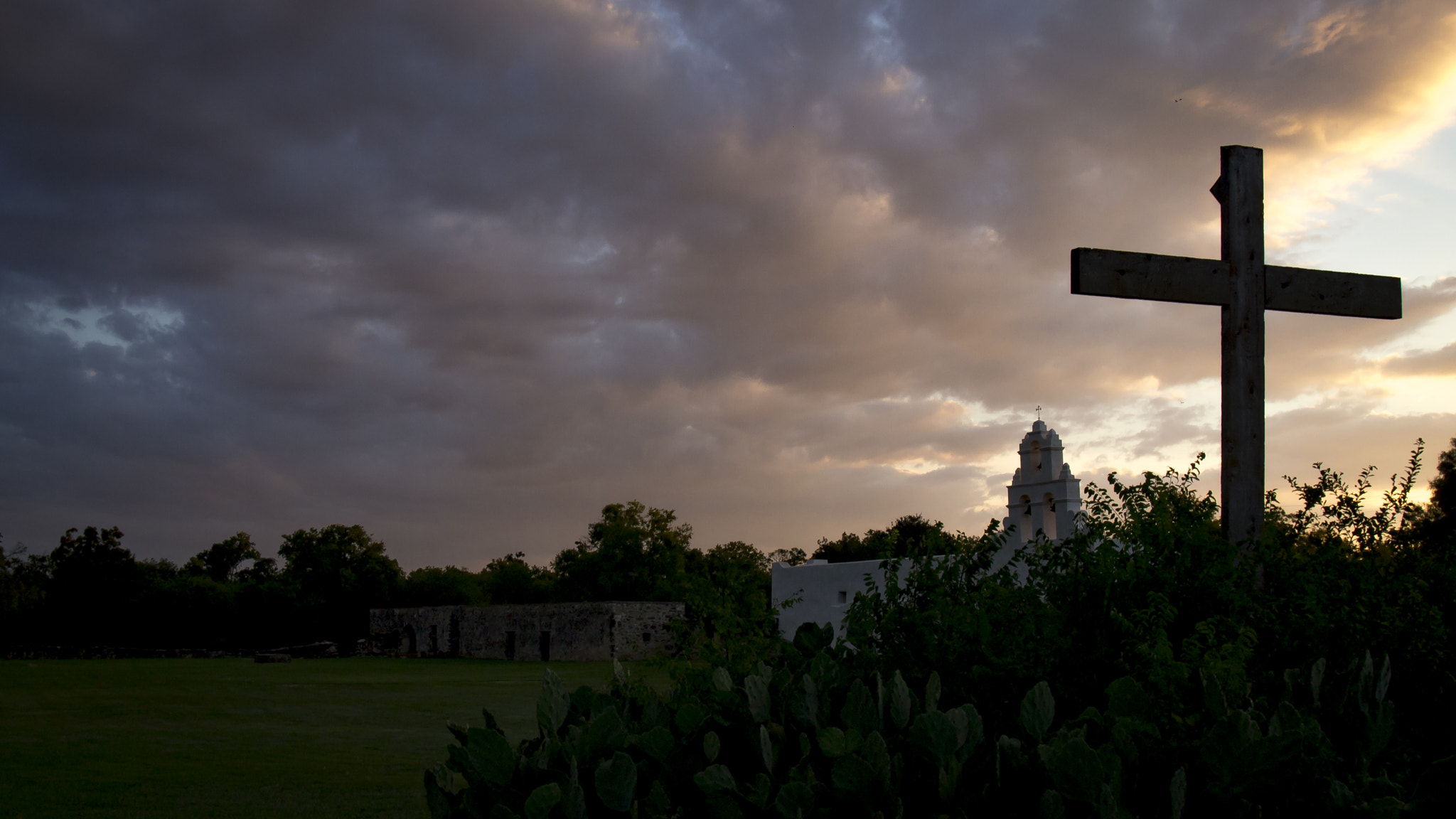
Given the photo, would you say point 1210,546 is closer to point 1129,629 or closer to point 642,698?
point 1129,629

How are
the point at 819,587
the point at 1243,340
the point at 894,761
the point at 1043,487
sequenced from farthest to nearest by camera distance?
the point at 819,587 → the point at 1043,487 → the point at 1243,340 → the point at 894,761

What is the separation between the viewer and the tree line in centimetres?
4422

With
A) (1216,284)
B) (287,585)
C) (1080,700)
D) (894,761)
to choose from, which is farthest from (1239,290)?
(287,585)

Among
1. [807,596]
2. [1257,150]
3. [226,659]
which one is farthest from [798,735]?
[226,659]

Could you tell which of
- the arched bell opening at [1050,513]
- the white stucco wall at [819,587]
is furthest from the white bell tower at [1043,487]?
the white stucco wall at [819,587]

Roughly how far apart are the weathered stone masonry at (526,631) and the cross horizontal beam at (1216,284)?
25528mm

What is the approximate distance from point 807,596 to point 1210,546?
22204 millimetres

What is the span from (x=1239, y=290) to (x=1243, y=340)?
0.24m

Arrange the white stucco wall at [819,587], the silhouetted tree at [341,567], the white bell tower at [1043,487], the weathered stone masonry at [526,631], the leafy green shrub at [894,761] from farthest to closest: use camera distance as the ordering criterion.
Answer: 1. the silhouetted tree at [341,567]
2. the weathered stone masonry at [526,631]
3. the white stucco wall at [819,587]
4. the white bell tower at [1043,487]
5. the leafy green shrub at [894,761]

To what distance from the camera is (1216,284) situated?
4.55m

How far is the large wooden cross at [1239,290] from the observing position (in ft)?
14.0

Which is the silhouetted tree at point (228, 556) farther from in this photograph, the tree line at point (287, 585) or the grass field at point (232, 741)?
the grass field at point (232, 741)

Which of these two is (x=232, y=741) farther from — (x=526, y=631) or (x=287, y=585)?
(x=287, y=585)

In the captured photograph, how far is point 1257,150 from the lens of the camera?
15.4 ft
